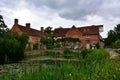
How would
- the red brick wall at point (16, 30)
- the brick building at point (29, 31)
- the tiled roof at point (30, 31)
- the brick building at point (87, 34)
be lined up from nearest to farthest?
the red brick wall at point (16, 30) → the brick building at point (29, 31) → the tiled roof at point (30, 31) → the brick building at point (87, 34)

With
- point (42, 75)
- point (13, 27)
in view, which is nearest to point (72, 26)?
point (13, 27)

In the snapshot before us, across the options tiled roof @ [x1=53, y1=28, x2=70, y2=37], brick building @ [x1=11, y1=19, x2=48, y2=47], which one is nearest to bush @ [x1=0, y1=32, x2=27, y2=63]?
brick building @ [x1=11, y1=19, x2=48, y2=47]

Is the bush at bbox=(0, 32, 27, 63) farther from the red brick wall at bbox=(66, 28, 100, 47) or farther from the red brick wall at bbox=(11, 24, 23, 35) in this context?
the red brick wall at bbox=(66, 28, 100, 47)

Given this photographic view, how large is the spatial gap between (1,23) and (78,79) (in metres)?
41.3

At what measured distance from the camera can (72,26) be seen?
65438mm

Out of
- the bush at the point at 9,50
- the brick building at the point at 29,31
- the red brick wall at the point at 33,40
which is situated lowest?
the bush at the point at 9,50

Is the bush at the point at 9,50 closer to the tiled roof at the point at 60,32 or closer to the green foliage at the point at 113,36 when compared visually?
the green foliage at the point at 113,36

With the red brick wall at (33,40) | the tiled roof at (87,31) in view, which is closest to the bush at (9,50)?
the red brick wall at (33,40)

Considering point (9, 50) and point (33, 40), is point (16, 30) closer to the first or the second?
point (33, 40)

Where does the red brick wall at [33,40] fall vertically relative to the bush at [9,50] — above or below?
above

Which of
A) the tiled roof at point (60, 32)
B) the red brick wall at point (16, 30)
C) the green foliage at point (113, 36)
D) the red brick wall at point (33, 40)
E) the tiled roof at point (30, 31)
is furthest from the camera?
the tiled roof at point (60, 32)

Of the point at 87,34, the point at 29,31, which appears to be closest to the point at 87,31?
the point at 87,34

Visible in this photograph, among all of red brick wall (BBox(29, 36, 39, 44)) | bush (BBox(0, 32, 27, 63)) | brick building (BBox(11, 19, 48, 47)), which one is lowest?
bush (BBox(0, 32, 27, 63))

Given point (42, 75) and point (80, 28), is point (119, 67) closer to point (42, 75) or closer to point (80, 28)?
point (42, 75)
